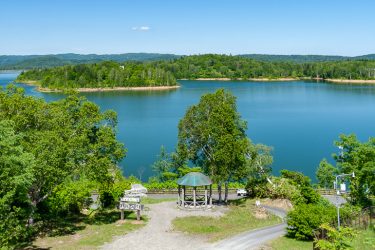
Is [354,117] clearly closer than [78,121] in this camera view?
No

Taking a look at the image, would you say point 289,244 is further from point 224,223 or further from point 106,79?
point 106,79

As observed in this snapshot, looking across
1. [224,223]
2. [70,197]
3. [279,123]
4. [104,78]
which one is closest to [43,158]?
[70,197]

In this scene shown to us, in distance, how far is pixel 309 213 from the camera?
82.3 ft

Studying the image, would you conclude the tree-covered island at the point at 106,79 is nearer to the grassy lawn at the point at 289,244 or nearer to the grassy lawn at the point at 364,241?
the grassy lawn at the point at 289,244

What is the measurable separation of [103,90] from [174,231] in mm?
155551

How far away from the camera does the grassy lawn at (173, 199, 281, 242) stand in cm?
2717

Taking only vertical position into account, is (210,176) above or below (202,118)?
below

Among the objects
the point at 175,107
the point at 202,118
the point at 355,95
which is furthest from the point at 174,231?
the point at 355,95

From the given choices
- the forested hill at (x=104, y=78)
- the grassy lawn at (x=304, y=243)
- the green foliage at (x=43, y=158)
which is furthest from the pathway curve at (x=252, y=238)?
the forested hill at (x=104, y=78)

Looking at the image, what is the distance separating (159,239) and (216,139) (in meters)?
11.0

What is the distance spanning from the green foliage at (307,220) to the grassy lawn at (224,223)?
3.46 m

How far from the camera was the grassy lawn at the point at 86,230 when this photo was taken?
952 inches

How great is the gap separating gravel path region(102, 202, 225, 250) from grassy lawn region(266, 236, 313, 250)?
3616mm

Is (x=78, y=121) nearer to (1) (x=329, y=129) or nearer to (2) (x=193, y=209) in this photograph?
(2) (x=193, y=209)
